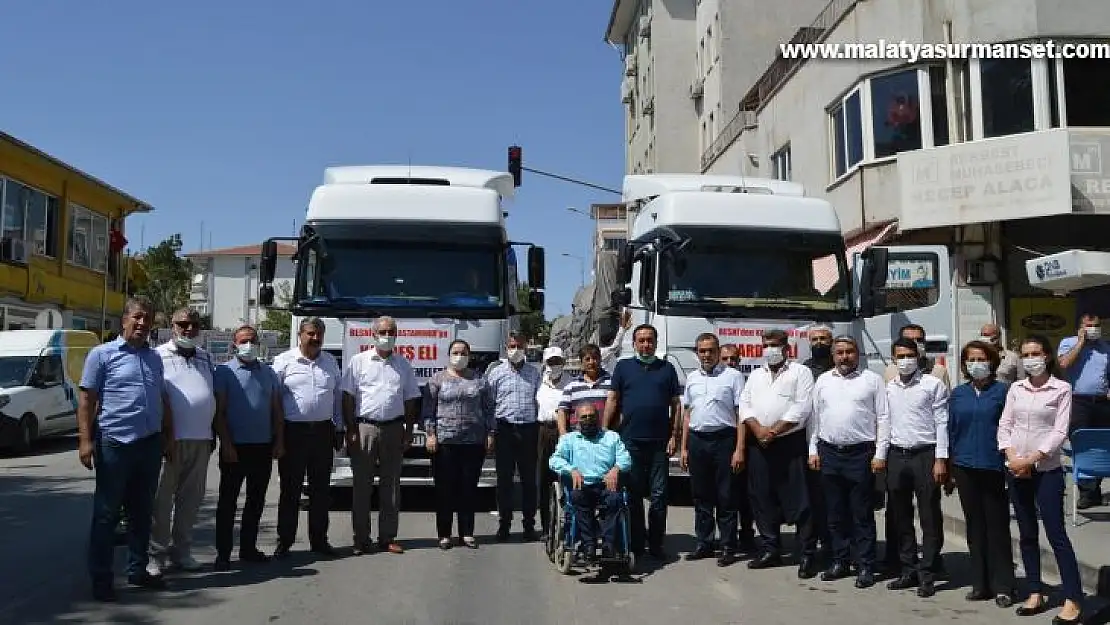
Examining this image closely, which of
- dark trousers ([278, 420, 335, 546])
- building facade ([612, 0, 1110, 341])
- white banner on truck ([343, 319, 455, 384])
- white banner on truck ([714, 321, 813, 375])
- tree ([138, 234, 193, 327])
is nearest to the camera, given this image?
dark trousers ([278, 420, 335, 546])

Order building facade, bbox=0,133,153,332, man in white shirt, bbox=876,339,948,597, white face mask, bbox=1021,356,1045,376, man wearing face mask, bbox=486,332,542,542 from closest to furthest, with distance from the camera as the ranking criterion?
1. white face mask, bbox=1021,356,1045,376
2. man in white shirt, bbox=876,339,948,597
3. man wearing face mask, bbox=486,332,542,542
4. building facade, bbox=0,133,153,332

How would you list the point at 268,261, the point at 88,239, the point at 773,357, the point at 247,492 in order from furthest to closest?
the point at 88,239
the point at 268,261
the point at 773,357
the point at 247,492

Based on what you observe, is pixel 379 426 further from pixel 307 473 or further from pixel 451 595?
pixel 451 595

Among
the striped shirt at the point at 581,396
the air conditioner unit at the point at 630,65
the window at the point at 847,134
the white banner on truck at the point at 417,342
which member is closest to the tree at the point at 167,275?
the air conditioner unit at the point at 630,65

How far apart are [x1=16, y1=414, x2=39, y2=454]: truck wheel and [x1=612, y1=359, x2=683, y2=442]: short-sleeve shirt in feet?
44.0

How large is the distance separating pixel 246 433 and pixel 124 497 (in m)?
1.12

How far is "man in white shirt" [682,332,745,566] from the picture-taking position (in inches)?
320

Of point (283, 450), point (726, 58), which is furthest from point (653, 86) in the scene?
point (283, 450)

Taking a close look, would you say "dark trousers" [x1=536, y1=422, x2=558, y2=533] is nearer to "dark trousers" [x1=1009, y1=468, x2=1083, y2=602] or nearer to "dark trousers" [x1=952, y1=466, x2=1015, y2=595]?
"dark trousers" [x1=952, y1=466, x2=1015, y2=595]

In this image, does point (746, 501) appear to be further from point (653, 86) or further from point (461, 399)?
point (653, 86)

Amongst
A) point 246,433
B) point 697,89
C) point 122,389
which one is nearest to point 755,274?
point 246,433

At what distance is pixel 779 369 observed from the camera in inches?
317

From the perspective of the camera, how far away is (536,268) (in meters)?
11.3

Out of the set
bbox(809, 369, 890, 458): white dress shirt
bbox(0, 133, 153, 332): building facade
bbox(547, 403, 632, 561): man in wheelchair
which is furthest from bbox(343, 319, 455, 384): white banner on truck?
bbox(0, 133, 153, 332): building facade
